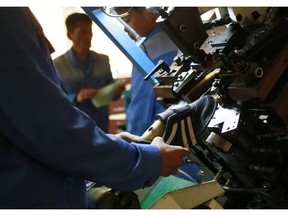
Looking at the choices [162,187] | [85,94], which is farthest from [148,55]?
[162,187]

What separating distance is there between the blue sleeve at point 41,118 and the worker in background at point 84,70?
5.60ft

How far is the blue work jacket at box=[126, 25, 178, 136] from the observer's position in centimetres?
213

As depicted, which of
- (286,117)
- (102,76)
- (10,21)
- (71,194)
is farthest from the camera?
(102,76)

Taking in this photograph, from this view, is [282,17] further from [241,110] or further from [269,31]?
[241,110]

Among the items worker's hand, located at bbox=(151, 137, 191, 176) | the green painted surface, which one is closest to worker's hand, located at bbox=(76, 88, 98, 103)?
the green painted surface

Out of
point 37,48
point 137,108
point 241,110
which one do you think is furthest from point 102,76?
point 37,48

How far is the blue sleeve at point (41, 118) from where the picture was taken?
2.80 feet

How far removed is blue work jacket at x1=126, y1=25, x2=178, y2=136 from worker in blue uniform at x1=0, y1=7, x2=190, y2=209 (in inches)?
45.3

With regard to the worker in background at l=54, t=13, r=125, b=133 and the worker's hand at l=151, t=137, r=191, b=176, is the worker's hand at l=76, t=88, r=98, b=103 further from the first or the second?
the worker's hand at l=151, t=137, r=191, b=176

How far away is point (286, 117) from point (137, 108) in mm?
1166

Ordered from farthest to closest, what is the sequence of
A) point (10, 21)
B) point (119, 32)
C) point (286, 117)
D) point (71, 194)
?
point (119, 32) < point (286, 117) < point (71, 194) < point (10, 21)

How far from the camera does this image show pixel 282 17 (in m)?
1.20

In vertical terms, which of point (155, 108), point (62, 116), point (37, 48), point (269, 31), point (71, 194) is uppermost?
point (37, 48)

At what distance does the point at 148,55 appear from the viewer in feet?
7.32
